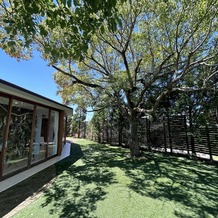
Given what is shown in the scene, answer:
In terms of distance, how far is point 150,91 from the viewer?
10.4 m

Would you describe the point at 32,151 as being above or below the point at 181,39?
below

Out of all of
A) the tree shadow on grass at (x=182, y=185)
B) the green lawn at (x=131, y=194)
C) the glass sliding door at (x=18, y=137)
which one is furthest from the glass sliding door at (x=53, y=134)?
the tree shadow on grass at (x=182, y=185)

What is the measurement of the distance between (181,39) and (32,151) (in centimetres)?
800

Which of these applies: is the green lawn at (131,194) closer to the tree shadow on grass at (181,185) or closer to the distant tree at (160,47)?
the tree shadow on grass at (181,185)

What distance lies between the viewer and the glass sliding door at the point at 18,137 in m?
5.92

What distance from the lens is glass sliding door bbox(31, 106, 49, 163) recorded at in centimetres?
727

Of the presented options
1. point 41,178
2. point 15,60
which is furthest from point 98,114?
point 41,178

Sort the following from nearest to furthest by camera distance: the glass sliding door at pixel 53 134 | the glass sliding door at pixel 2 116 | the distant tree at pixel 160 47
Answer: the glass sliding door at pixel 2 116
the distant tree at pixel 160 47
the glass sliding door at pixel 53 134

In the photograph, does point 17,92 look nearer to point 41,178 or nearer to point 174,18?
point 41,178

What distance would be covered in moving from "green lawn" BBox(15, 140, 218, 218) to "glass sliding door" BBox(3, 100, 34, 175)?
5.55 ft

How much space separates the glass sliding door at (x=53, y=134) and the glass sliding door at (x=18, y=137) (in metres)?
1.71

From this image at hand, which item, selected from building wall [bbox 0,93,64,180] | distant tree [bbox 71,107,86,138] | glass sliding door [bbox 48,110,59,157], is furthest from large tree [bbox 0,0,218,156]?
distant tree [bbox 71,107,86,138]

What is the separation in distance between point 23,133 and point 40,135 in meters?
1.01

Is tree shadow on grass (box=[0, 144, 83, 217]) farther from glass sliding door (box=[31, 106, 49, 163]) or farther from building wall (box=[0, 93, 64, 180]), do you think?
glass sliding door (box=[31, 106, 49, 163])
